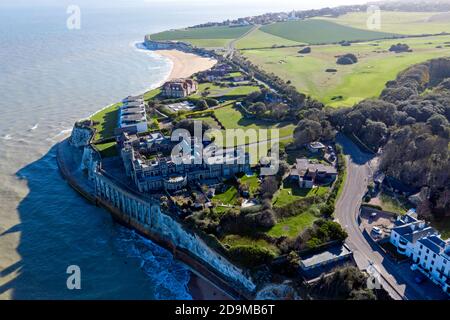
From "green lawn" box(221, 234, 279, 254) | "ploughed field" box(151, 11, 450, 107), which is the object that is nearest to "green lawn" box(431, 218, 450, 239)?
"green lawn" box(221, 234, 279, 254)

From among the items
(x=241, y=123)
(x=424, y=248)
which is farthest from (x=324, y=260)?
(x=241, y=123)

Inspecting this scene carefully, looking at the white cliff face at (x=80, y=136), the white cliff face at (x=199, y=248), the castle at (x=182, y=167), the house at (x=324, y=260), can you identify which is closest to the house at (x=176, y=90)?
the white cliff face at (x=80, y=136)

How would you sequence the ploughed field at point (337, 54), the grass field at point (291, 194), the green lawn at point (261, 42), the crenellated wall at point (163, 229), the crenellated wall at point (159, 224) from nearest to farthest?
the crenellated wall at point (163, 229), the crenellated wall at point (159, 224), the grass field at point (291, 194), the ploughed field at point (337, 54), the green lawn at point (261, 42)

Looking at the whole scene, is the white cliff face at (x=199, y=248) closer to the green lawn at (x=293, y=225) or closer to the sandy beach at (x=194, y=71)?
the sandy beach at (x=194, y=71)

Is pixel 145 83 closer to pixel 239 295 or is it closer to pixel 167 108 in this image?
pixel 167 108

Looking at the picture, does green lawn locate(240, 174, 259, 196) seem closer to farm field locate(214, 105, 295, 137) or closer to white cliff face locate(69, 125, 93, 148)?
farm field locate(214, 105, 295, 137)

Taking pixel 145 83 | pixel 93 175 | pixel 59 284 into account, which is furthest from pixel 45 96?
pixel 59 284
